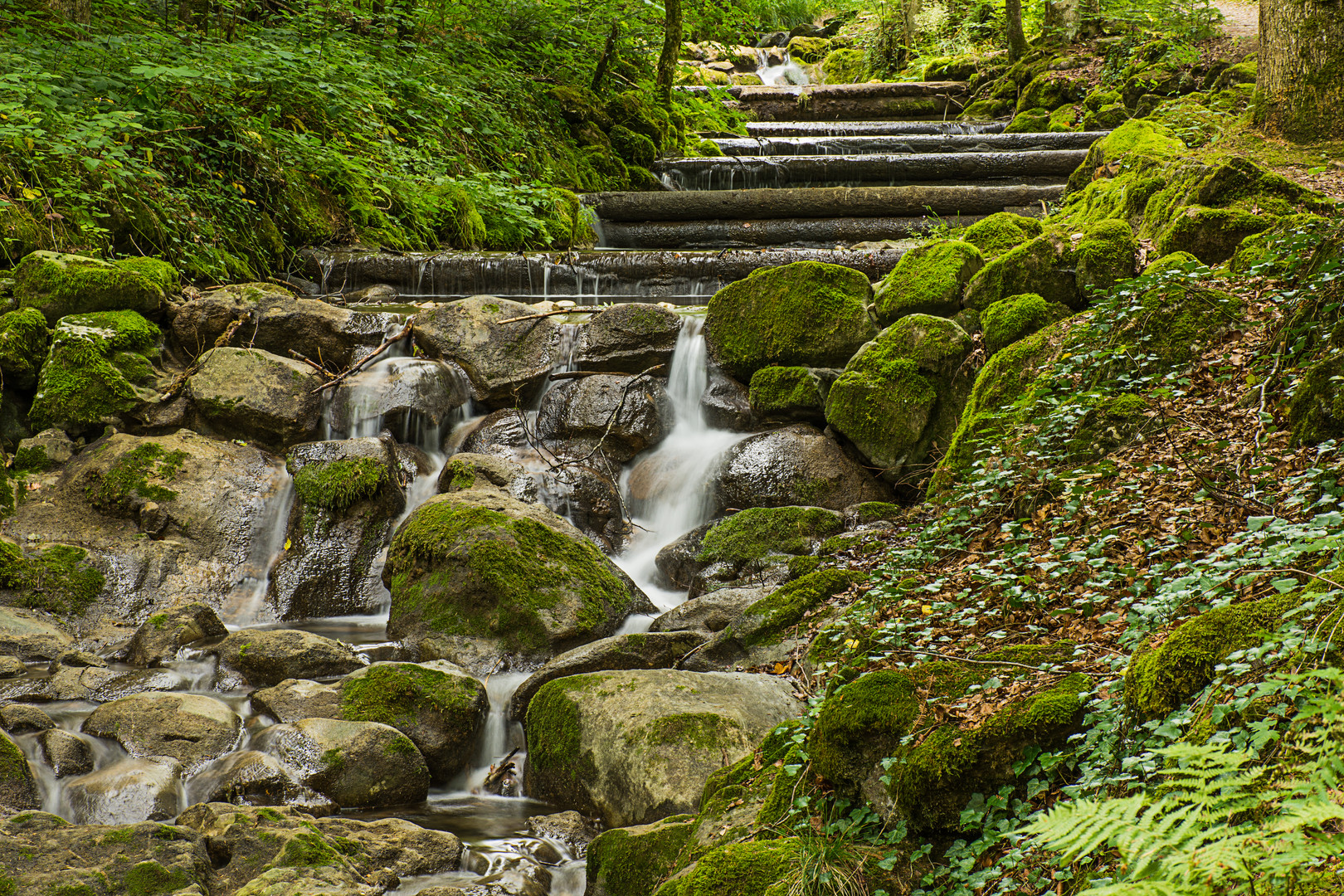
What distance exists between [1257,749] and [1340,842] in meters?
0.51

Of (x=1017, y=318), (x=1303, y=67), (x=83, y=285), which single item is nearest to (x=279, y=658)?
(x=83, y=285)

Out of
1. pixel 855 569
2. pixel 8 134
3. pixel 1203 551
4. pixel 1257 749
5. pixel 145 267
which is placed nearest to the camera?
pixel 1257 749

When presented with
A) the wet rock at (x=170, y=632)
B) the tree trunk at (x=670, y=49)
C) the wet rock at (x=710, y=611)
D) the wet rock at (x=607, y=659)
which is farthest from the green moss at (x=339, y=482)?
the tree trunk at (x=670, y=49)

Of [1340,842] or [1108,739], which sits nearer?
[1340,842]

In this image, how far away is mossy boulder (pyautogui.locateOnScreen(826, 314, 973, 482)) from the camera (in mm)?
7230

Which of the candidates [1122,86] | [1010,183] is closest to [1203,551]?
[1010,183]

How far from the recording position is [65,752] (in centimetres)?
436

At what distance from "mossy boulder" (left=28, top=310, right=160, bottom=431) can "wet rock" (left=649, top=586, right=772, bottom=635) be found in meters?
5.06

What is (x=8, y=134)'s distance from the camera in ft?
23.7

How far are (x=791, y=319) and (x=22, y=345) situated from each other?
6547mm

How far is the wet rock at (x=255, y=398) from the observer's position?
25.4 feet

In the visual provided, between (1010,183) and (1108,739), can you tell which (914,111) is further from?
(1108,739)

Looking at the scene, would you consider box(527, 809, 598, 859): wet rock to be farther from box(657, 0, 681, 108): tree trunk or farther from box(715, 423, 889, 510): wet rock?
box(657, 0, 681, 108): tree trunk

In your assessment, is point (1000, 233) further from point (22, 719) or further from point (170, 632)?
point (22, 719)
